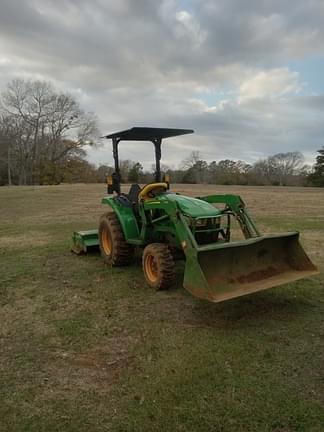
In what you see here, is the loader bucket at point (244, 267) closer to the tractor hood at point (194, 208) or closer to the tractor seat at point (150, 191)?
the tractor hood at point (194, 208)

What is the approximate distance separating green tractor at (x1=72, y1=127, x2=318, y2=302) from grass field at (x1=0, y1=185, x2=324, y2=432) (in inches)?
14.4

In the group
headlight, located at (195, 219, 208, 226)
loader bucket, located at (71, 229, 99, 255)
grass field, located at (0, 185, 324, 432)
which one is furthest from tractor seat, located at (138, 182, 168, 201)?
loader bucket, located at (71, 229, 99, 255)

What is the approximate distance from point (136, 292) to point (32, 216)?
1055cm

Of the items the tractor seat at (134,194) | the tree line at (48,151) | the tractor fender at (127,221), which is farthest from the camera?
the tree line at (48,151)

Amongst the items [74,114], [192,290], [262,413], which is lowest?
[262,413]

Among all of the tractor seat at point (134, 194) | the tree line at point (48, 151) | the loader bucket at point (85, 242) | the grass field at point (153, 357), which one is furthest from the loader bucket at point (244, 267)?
the tree line at point (48, 151)

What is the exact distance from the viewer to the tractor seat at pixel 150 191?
19.0 ft

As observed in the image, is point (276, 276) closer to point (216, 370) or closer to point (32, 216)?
point (216, 370)

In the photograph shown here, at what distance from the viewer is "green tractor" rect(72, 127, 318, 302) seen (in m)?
4.15

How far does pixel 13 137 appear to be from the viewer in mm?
52219

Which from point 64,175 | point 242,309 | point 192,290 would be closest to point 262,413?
point 192,290

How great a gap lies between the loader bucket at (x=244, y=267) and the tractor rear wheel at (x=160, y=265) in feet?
2.33

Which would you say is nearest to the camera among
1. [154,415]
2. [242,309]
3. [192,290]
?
[154,415]

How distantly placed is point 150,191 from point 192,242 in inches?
71.6
